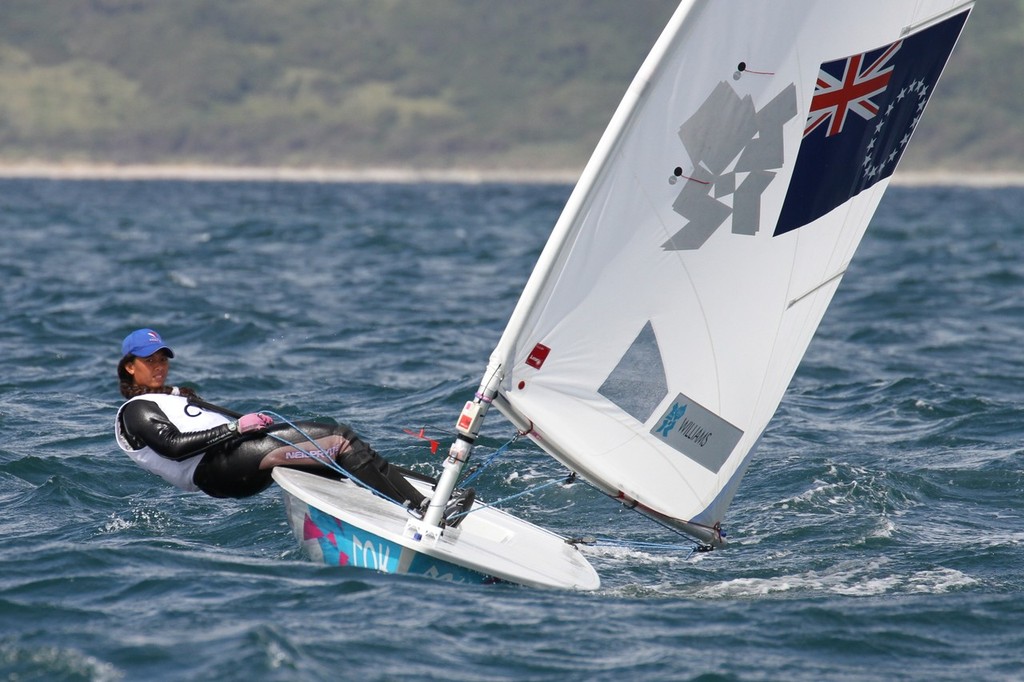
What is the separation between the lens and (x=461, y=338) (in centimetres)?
1761

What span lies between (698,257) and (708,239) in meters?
0.12

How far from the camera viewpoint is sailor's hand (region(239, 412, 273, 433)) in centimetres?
810

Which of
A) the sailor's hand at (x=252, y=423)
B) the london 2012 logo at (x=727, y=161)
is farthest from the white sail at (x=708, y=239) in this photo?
the sailor's hand at (x=252, y=423)

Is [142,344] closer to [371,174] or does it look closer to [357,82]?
[371,174]

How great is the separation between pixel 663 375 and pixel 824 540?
214 centimetres

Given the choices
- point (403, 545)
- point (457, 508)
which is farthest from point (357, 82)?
point (403, 545)

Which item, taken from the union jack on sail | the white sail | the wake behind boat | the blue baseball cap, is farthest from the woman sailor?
the union jack on sail

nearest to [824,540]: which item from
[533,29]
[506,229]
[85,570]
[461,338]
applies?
[85,570]

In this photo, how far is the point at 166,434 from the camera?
816 centimetres

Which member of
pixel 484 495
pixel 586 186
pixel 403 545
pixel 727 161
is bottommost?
pixel 484 495

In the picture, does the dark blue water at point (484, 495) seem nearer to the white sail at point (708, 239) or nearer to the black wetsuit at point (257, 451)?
the black wetsuit at point (257, 451)

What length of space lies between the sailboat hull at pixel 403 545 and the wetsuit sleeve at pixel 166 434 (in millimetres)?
436

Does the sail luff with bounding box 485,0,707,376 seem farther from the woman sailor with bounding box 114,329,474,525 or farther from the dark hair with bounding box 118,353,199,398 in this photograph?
the dark hair with bounding box 118,353,199,398

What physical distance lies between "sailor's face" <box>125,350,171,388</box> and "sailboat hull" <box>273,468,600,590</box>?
1.04 meters
